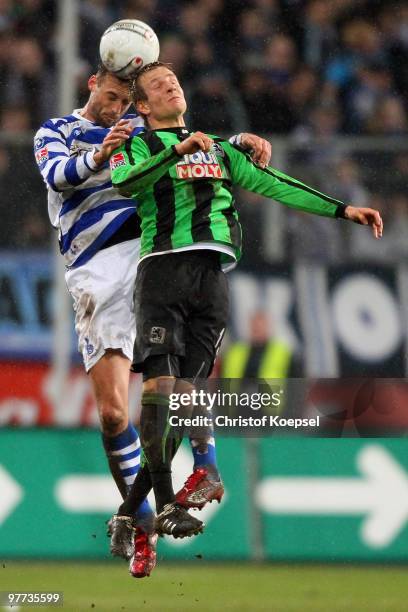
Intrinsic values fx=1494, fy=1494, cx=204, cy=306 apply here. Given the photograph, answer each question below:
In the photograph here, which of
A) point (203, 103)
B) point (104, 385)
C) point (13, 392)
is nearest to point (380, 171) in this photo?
point (203, 103)

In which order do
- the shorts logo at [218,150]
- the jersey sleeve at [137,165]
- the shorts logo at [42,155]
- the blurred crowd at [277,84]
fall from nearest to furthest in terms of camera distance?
the jersey sleeve at [137,165] → the shorts logo at [218,150] → the shorts logo at [42,155] → the blurred crowd at [277,84]

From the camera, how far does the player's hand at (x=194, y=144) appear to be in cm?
576

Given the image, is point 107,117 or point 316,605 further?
point 316,605

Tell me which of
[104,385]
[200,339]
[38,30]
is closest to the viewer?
[200,339]

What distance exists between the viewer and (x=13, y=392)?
1016cm

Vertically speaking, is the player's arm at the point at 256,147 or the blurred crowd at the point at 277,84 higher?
the blurred crowd at the point at 277,84

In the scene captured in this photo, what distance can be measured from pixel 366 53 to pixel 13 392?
394 centimetres

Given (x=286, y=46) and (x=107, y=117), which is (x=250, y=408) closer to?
(x=107, y=117)

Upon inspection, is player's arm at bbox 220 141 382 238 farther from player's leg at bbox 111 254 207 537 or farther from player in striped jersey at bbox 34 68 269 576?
player in striped jersey at bbox 34 68 269 576

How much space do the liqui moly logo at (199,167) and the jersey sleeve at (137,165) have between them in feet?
Answer: 0.46

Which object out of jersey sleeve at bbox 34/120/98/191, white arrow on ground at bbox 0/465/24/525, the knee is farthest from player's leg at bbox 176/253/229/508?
white arrow on ground at bbox 0/465/24/525

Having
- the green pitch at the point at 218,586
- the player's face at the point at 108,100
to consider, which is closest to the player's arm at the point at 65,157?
the player's face at the point at 108,100

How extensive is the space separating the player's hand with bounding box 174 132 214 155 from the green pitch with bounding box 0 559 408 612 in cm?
252

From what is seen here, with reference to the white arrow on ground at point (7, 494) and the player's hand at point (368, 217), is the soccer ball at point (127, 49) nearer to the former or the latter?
the player's hand at point (368, 217)
